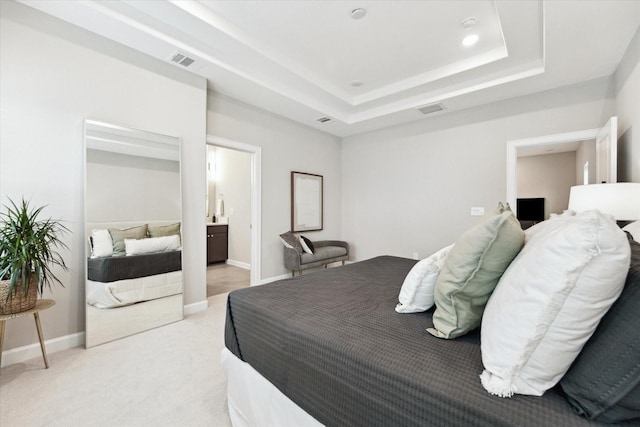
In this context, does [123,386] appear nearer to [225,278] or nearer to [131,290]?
[131,290]

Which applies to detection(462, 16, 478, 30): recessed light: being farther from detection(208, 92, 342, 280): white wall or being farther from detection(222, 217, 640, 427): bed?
detection(208, 92, 342, 280): white wall

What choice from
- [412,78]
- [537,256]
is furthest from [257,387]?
[412,78]

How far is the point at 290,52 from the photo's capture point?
3354 mm

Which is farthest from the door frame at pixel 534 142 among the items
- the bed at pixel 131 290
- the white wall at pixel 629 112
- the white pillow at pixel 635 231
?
the bed at pixel 131 290

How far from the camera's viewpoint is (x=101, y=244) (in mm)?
2646

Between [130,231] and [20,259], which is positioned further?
[130,231]

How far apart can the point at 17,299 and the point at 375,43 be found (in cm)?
386

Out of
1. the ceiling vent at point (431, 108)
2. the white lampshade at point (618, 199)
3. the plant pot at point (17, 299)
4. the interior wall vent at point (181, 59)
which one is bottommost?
the plant pot at point (17, 299)

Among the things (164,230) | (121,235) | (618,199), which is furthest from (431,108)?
(121,235)

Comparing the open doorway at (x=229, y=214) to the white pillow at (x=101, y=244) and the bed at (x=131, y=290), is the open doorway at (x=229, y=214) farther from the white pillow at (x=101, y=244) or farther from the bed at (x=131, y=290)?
the white pillow at (x=101, y=244)

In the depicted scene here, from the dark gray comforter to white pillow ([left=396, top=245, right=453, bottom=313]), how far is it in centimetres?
5

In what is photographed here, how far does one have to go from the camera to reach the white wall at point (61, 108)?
228 cm

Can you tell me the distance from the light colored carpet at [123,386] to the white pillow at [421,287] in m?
1.24

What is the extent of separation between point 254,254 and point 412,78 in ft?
11.2
